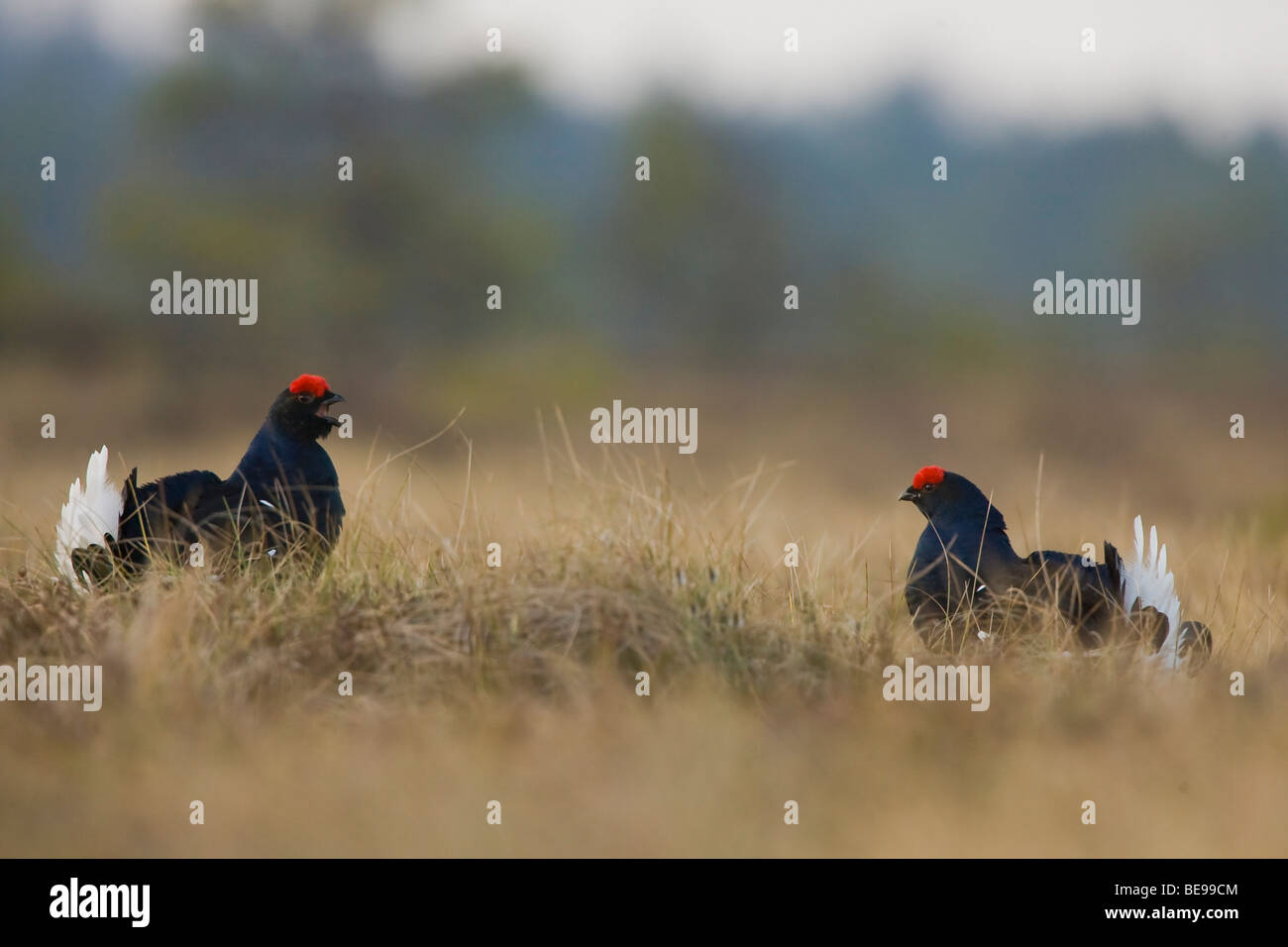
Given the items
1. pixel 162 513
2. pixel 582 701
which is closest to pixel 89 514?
pixel 162 513

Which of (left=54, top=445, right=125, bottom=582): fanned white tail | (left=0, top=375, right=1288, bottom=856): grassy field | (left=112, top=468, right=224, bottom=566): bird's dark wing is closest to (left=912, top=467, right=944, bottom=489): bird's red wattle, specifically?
(left=0, top=375, right=1288, bottom=856): grassy field

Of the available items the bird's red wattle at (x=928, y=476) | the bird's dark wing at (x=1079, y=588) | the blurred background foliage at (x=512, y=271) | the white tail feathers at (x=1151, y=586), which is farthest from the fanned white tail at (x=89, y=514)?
the blurred background foliage at (x=512, y=271)

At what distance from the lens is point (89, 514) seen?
534 centimetres

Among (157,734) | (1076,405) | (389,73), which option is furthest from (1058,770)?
(389,73)

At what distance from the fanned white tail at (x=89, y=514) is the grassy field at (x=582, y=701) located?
0.18 m

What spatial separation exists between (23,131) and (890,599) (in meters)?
51.2

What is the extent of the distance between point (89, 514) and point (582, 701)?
2.42m

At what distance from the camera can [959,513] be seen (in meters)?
5.62

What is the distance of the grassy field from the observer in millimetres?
3695

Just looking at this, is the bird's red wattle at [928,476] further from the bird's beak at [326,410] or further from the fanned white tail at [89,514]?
the fanned white tail at [89,514]

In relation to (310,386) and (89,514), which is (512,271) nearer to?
(310,386)

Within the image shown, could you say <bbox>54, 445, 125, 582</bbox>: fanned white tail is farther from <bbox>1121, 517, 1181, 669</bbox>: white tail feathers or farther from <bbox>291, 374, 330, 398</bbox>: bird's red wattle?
<bbox>1121, 517, 1181, 669</bbox>: white tail feathers

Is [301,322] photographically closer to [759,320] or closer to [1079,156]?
[759,320]

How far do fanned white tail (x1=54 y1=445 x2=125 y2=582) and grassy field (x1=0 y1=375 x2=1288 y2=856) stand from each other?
0.18m
